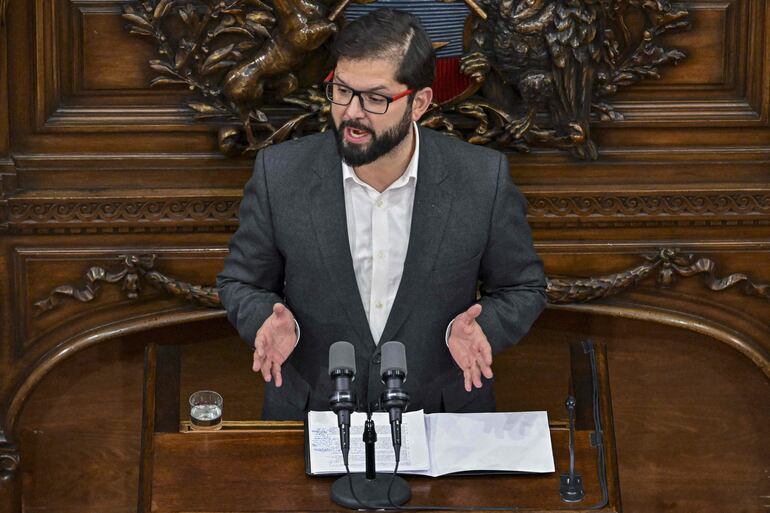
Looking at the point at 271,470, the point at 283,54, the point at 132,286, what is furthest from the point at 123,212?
the point at 271,470

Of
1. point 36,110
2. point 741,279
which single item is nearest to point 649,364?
point 741,279

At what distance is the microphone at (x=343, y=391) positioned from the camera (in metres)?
2.62

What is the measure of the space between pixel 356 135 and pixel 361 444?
683 millimetres

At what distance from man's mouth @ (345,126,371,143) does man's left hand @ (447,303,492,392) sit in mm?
446

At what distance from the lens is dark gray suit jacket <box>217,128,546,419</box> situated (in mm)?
3203

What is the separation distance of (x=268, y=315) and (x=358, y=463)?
0.44m

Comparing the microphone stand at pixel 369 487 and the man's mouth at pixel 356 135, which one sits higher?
the man's mouth at pixel 356 135

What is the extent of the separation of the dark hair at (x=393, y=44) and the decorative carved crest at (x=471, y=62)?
2.41ft

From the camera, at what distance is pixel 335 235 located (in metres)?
3.20

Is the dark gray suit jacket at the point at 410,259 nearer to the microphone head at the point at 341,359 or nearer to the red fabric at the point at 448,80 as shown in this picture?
the microphone head at the point at 341,359

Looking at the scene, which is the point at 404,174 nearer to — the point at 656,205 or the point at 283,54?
the point at 283,54

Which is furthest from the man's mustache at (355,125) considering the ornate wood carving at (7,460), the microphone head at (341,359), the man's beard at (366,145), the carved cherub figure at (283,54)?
the ornate wood carving at (7,460)

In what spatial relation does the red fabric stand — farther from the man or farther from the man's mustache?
the man's mustache

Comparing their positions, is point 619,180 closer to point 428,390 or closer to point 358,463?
point 428,390
